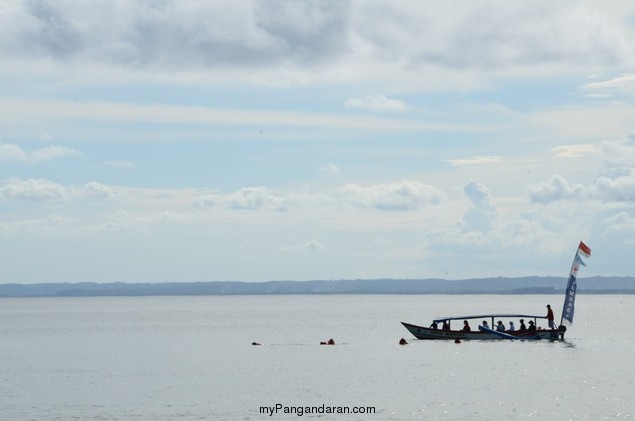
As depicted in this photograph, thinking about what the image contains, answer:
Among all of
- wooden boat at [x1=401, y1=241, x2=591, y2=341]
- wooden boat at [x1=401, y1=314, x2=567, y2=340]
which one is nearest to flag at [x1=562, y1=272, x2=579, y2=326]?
wooden boat at [x1=401, y1=241, x2=591, y2=341]

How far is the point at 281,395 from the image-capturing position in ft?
200

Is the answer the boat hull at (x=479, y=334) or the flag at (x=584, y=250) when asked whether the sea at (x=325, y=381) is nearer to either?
the boat hull at (x=479, y=334)

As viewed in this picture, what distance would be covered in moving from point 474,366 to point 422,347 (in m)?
18.7

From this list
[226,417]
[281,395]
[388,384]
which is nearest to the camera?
[226,417]

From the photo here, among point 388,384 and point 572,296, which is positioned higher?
point 572,296

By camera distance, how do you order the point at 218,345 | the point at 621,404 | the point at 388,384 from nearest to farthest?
the point at 621,404
the point at 388,384
the point at 218,345

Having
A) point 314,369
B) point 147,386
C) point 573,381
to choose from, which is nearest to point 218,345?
point 314,369

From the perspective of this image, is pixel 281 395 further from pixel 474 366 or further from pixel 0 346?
pixel 0 346

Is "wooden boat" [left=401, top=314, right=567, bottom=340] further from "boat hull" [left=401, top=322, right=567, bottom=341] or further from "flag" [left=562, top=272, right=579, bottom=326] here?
"flag" [left=562, top=272, right=579, bottom=326]

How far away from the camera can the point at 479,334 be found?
97.0 m

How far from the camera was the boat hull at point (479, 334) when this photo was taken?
94.8 m

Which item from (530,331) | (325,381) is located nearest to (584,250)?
(530,331)

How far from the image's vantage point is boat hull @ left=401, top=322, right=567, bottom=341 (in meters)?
94.8

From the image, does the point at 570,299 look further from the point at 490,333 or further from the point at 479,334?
the point at 479,334
